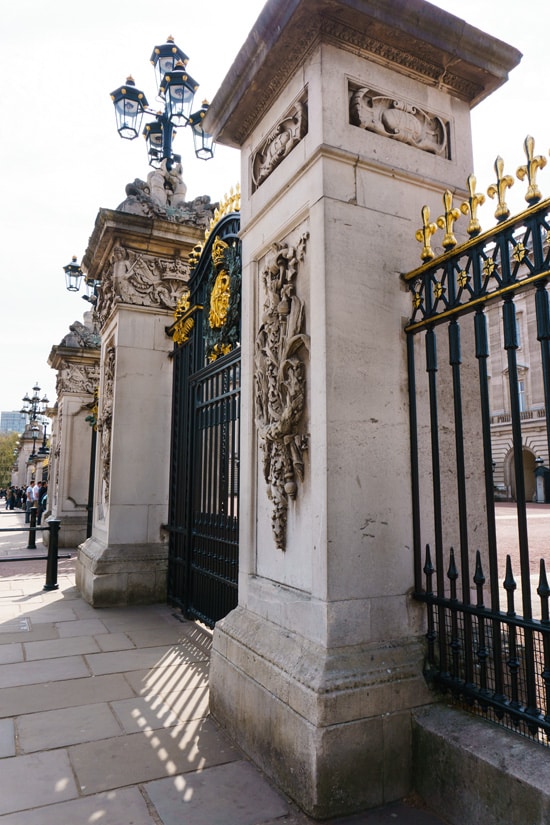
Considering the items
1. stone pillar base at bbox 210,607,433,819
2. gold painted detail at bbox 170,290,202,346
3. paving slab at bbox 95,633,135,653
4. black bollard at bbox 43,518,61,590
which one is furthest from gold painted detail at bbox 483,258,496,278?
black bollard at bbox 43,518,61,590

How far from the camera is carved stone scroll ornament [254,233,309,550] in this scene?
3.23 m

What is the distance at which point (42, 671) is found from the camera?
4.61 m

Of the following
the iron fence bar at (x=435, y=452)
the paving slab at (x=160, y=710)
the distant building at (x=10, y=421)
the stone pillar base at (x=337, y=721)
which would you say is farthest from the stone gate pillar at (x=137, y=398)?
the distant building at (x=10, y=421)

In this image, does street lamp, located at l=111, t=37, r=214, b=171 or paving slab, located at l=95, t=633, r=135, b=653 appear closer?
paving slab, located at l=95, t=633, r=135, b=653

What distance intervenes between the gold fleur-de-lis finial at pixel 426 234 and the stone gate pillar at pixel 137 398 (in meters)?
5.05

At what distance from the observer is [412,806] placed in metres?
2.70

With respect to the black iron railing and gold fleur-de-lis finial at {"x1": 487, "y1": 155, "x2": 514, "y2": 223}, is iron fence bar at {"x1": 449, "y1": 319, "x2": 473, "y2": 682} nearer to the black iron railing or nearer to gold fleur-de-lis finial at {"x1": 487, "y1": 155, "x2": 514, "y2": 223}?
the black iron railing

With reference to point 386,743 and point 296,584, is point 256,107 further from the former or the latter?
point 386,743

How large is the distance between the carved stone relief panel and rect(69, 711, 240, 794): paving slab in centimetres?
360

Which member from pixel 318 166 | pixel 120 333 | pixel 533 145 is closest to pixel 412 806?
pixel 533 145

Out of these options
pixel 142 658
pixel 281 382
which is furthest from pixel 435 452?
pixel 142 658

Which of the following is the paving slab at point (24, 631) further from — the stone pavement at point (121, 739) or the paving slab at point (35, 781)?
the paving slab at point (35, 781)

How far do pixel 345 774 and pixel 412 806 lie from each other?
39 centimetres

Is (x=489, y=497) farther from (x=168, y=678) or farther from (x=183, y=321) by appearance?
(x=183, y=321)
